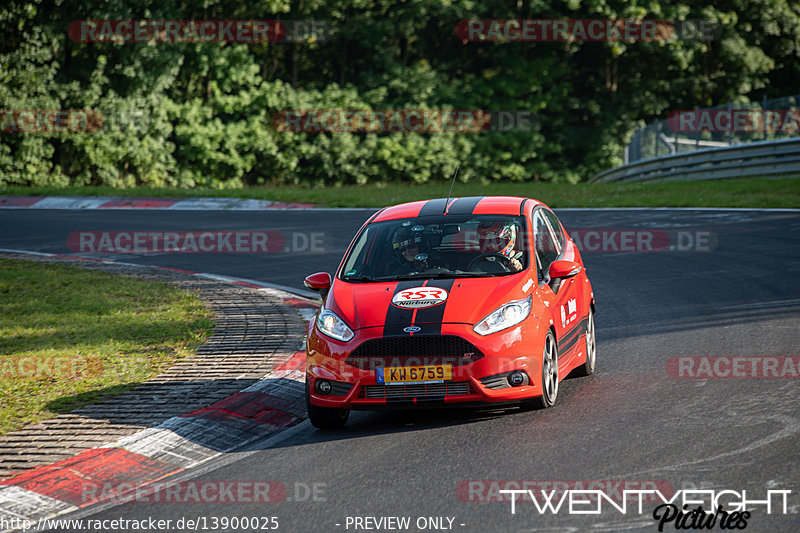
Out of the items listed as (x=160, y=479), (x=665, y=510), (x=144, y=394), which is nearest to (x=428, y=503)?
(x=665, y=510)

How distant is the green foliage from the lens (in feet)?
120

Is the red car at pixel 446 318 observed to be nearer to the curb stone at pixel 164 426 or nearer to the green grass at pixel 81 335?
the curb stone at pixel 164 426

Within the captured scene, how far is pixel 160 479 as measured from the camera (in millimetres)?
6273

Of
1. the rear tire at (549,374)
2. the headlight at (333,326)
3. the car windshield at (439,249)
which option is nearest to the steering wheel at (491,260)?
the car windshield at (439,249)

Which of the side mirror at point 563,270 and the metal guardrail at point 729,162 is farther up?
the side mirror at point 563,270

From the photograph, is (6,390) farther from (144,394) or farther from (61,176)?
(61,176)

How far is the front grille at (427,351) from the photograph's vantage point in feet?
22.6

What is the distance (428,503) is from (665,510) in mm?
1256

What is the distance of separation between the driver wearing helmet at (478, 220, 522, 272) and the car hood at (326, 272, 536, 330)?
1.13 feet

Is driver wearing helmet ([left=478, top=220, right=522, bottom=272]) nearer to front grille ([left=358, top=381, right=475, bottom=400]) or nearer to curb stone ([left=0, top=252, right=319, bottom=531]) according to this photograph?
front grille ([left=358, top=381, right=475, bottom=400])

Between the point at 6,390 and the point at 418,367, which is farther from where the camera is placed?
the point at 6,390

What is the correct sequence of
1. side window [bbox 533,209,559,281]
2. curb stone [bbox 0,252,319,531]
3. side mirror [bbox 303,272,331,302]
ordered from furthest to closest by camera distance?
1. side window [bbox 533,209,559,281]
2. side mirror [bbox 303,272,331,302]
3. curb stone [bbox 0,252,319,531]

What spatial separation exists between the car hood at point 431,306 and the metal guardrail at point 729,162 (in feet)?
72.1

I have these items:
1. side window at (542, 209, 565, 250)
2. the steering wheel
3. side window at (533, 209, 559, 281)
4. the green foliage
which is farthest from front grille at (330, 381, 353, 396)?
the green foliage
